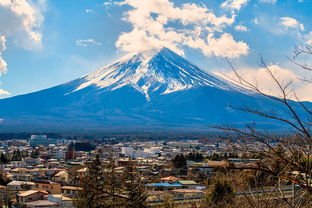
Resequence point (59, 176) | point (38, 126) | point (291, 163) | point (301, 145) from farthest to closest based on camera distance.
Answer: point (38, 126) < point (59, 176) < point (301, 145) < point (291, 163)

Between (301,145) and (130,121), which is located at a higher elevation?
(130,121)

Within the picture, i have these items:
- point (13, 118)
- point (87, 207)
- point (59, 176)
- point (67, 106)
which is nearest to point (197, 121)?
point (67, 106)

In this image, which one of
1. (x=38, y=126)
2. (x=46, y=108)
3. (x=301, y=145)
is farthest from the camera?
(x=46, y=108)

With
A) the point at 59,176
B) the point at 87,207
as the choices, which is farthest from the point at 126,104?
the point at 87,207

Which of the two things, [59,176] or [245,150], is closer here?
[245,150]

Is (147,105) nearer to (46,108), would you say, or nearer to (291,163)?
(46,108)

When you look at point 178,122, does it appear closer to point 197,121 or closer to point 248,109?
point 197,121

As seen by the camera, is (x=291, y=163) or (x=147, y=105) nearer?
(x=291, y=163)

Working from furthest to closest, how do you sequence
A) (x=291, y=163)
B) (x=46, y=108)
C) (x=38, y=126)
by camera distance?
(x=46, y=108), (x=38, y=126), (x=291, y=163)

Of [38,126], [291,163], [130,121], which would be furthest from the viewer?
[130,121]
